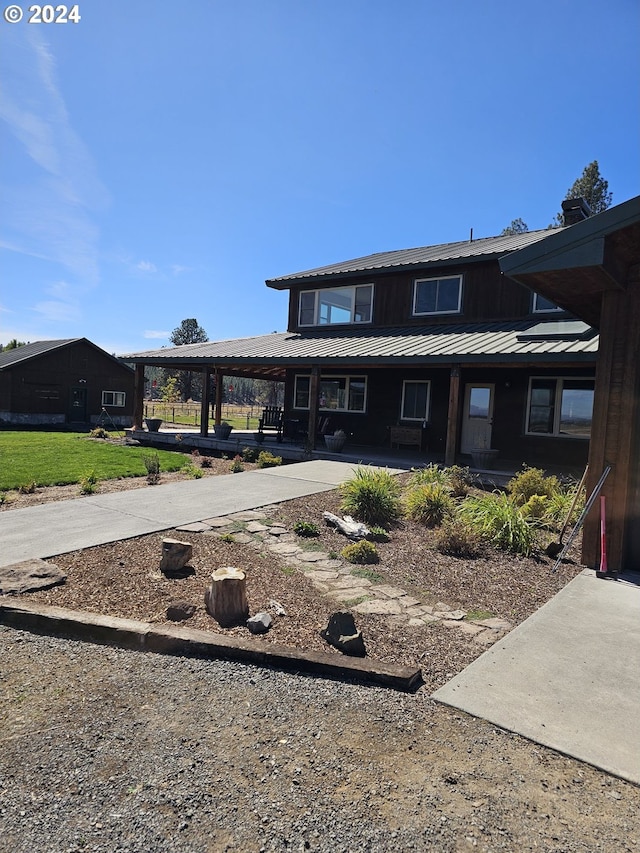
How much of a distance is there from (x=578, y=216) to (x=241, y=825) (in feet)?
47.9

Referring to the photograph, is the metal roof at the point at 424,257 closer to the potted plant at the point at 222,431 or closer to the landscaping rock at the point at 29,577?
the potted plant at the point at 222,431

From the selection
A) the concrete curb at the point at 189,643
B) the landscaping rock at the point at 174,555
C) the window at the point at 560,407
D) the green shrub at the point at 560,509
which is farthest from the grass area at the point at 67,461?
the window at the point at 560,407

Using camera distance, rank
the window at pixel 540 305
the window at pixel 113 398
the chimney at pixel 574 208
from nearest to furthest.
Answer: the chimney at pixel 574 208 → the window at pixel 540 305 → the window at pixel 113 398

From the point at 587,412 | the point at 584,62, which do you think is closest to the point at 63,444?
the point at 587,412

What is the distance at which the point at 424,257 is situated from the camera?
49.5 feet

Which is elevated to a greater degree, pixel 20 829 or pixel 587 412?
pixel 587 412

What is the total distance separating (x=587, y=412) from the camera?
1209cm

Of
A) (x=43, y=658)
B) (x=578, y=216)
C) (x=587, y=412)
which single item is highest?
(x=578, y=216)

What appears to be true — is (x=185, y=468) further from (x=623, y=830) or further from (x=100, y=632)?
(x=623, y=830)

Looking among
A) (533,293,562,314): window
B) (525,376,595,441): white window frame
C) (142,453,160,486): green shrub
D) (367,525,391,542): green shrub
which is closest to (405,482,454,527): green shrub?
(367,525,391,542): green shrub

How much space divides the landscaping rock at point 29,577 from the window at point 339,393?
11.9m

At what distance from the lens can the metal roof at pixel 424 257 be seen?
13.6 m

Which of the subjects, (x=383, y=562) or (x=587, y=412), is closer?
(x=383, y=562)

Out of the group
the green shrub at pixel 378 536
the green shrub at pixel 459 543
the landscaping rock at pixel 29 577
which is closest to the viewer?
the landscaping rock at pixel 29 577
